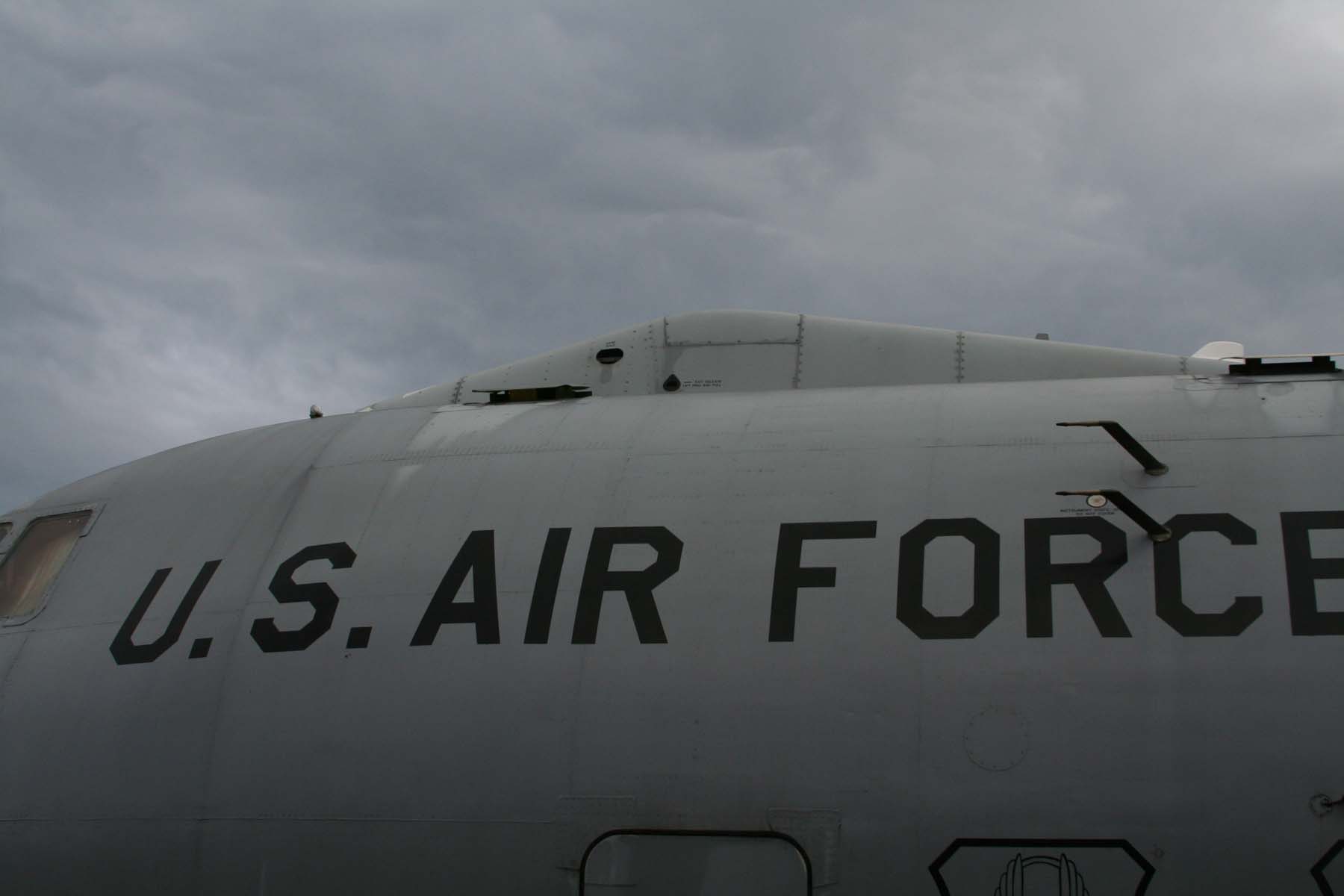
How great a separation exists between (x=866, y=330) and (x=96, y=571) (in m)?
5.56

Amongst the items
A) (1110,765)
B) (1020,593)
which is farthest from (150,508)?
(1110,765)

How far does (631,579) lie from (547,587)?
0.50 meters

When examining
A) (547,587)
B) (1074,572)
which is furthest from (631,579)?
(1074,572)

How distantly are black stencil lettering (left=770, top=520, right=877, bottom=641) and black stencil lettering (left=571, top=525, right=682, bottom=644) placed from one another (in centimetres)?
59

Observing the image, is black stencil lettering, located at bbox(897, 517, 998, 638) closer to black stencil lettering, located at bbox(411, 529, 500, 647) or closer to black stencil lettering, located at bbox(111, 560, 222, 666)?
black stencil lettering, located at bbox(411, 529, 500, 647)

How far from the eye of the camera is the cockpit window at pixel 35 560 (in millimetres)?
8781

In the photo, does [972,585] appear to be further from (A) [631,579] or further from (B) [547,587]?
(B) [547,587]

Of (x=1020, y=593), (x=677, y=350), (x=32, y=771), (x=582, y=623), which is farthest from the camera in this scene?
(x=677, y=350)

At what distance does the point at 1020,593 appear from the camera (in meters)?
6.68

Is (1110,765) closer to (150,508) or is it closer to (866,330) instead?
(866,330)

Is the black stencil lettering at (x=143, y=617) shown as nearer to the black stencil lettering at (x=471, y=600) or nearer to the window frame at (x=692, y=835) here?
the black stencil lettering at (x=471, y=600)

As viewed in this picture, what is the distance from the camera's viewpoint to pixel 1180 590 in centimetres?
654

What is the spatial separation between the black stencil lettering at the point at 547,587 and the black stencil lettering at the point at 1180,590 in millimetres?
3253

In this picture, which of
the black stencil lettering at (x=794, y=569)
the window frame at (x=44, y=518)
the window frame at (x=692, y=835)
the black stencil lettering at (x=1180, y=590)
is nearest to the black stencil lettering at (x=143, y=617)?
the window frame at (x=44, y=518)
